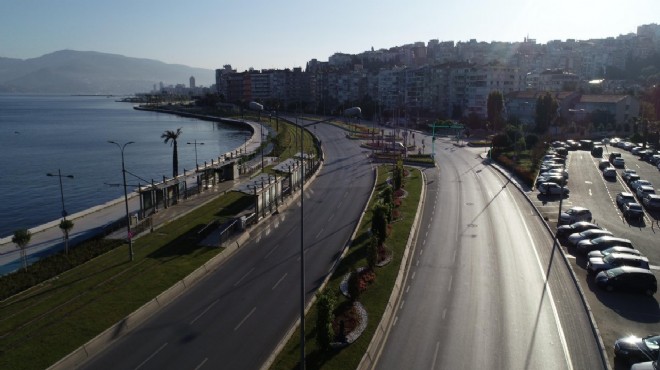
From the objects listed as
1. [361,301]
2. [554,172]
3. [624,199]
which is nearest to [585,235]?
[624,199]

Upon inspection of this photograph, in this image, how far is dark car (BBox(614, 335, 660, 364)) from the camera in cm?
1775

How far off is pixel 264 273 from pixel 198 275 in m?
3.40

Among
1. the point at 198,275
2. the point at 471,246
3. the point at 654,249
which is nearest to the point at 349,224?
the point at 471,246

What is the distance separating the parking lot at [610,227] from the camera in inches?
830

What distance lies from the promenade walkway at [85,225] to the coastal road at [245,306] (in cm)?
841

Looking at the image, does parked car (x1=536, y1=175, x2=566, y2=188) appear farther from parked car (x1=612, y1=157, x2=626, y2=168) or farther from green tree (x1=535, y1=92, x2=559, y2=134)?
green tree (x1=535, y1=92, x2=559, y2=134)

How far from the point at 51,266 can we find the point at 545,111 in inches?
3048

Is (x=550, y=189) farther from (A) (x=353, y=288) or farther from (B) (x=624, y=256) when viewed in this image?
(A) (x=353, y=288)

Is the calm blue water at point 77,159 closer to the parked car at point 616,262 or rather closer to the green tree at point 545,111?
the parked car at point 616,262

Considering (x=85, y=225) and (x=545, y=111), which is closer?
(x=85, y=225)

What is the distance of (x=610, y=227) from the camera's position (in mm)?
34781

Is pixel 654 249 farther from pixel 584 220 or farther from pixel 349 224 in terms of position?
pixel 349 224

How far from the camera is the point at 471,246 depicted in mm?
30422

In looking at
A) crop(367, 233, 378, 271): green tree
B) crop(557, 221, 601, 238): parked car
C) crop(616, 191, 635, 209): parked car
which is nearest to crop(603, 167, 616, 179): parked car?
crop(616, 191, 635, 209): parked car
